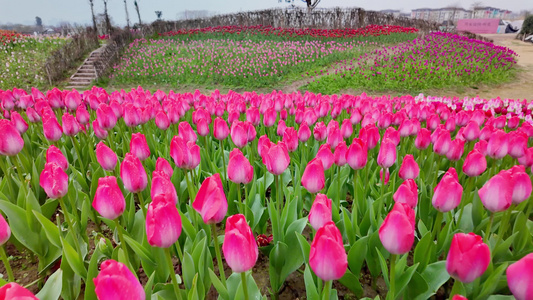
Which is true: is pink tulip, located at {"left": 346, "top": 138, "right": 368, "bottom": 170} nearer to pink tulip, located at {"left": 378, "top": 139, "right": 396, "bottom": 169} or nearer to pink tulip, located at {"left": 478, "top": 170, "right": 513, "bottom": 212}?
pink tulip, located at {"left": 378, "top": 139, "right": 396, "bottom": 169}

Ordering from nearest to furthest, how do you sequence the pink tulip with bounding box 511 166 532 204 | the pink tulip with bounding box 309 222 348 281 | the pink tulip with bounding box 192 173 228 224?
the pink tulip with bounding box 309 222 348 281 → the pink tulip with bounding box 192 173 228 224 → the pink tulip with bounding box 511 166 532 204

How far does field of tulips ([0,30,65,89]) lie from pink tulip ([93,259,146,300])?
656 inches

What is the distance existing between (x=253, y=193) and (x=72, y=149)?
178 centimetres

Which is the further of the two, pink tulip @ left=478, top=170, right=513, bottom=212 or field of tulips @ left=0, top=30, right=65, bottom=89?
field of tulips @ left=0, top=30, right=65, bottom=89

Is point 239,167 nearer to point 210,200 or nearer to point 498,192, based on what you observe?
point 210,200

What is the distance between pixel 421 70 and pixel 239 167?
13.0 meters

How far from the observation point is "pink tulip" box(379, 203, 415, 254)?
39.7 inches

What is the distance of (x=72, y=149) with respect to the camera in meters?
2.87

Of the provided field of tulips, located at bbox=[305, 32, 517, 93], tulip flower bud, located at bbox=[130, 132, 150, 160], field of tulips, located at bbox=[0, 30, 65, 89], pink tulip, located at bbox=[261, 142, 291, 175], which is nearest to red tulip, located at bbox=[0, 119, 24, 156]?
tulip flower bud, located at bbox=[130, 132, 150, 160]

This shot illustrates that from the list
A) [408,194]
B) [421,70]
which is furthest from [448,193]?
[421,70]

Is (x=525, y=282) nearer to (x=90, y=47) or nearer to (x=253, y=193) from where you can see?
(x=253, y=193)

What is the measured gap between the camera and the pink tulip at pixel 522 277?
815mm

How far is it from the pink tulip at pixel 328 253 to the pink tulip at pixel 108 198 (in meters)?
0.73

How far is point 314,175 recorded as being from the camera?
1.47 m
